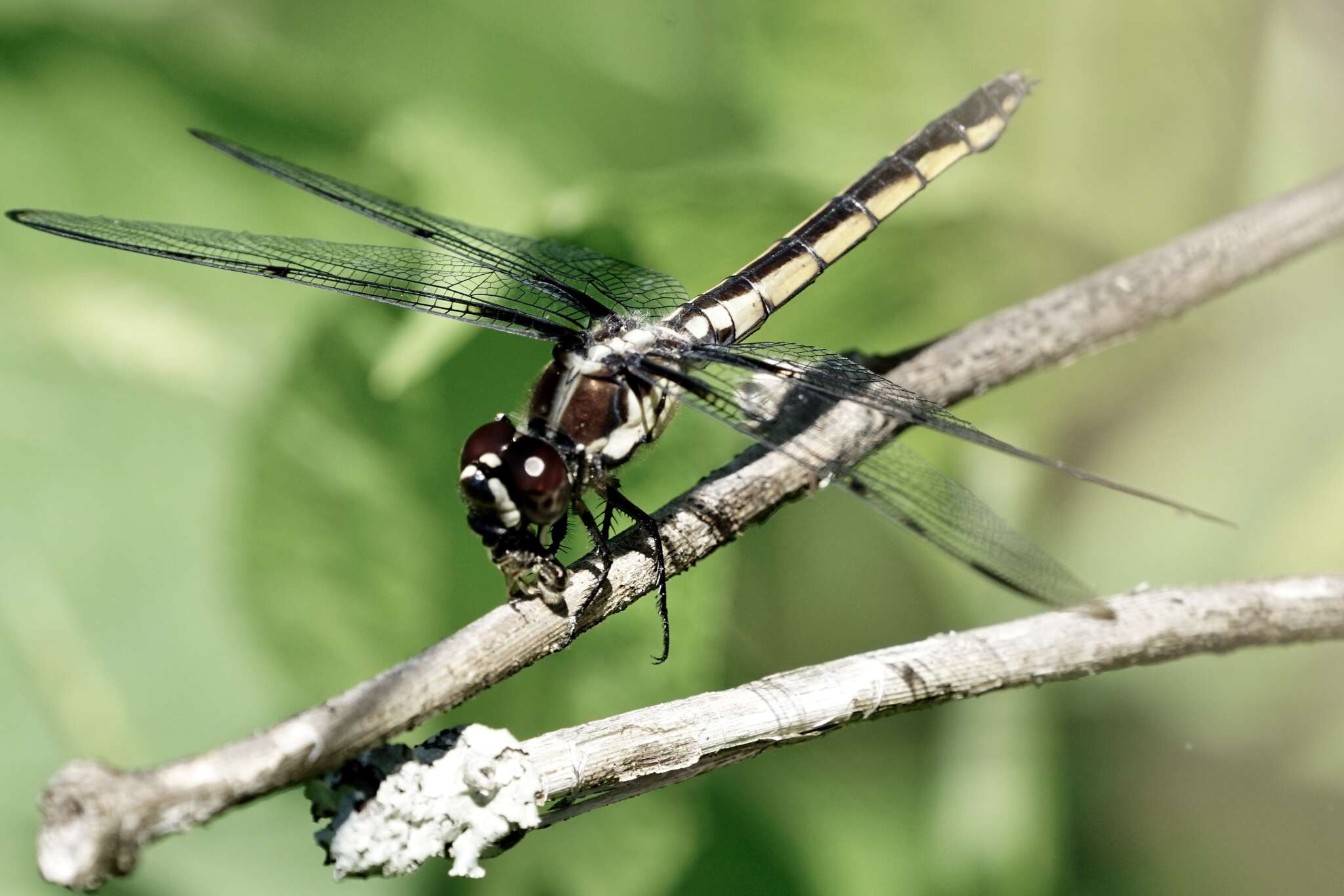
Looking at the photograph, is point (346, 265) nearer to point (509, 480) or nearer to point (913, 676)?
point (509, 480)

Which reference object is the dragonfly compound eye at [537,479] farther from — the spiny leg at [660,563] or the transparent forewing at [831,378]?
the transparent forewing at [831,378]

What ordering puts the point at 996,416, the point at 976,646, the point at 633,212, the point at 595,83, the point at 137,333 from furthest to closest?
the point at 996,416, the point at 595,83, the point at 137,333, the point at 633,212, the point at 976,646

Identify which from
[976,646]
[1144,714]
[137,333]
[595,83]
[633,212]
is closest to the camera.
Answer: [976,646]

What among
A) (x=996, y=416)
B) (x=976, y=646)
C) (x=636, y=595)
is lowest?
(x=976, y=646)

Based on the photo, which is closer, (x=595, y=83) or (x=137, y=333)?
(x=137, y=333)

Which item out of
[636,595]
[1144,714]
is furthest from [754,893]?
[1144,714]

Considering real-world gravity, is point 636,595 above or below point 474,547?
below

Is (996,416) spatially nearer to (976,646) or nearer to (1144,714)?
(1144,714)
